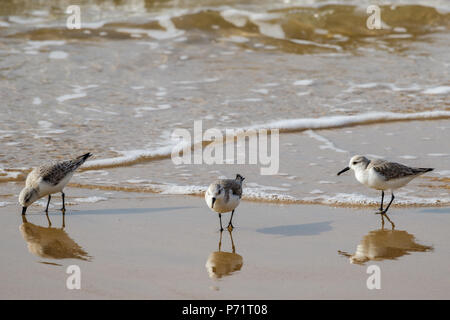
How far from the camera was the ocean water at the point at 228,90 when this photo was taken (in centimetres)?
839

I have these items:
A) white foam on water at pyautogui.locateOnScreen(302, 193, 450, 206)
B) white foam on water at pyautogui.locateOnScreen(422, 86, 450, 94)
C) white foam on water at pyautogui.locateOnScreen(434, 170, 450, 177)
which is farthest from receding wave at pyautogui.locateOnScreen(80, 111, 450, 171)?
white foam on water at pyautogui.locateOnScreen(302, 193, 450, 206)

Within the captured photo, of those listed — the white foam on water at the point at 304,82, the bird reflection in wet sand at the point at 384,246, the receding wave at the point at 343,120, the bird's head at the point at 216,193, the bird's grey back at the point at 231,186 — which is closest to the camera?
the bird reflection in wet sand at the point at 384,246

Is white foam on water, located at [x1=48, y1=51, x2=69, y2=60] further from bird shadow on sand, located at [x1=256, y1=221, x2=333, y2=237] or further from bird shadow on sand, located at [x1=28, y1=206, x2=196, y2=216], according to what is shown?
bird shadow on sand, located at [x1=256, y1=221, x2=333, y2=237]

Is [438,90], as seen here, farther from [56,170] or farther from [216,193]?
[56,170]

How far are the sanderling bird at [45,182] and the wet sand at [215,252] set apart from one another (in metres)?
0.19

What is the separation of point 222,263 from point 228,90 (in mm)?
6805

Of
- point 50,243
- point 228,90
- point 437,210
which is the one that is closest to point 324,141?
point 437,210

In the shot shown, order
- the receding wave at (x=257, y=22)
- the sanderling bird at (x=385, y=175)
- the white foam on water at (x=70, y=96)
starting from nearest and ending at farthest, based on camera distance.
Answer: the sanderling bird at (x=385, y=175)
the white foam on water at (x=70, y=96)
the receding wave at (x=257, y=22)

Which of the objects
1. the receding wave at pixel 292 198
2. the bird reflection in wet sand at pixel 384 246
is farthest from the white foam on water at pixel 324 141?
the bird reflection in wet sand at pixel 384 246

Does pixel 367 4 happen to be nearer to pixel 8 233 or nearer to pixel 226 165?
pixel 226 165

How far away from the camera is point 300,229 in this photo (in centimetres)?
659

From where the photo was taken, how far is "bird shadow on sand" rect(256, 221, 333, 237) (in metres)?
6.48

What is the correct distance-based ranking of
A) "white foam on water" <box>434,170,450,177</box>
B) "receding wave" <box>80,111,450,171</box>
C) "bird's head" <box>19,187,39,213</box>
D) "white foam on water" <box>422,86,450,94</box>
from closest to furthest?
"bird's head" <box>19,187,39,213</box> < "white foam on water" <box>434,170,450,177</box> < "receding wave" <box>80,111,450,171</box> < "white foam on water" <box>422,86,450,94</box>

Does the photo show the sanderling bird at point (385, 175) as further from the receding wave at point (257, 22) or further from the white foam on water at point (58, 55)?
the white foam on water at point (58, 55)
